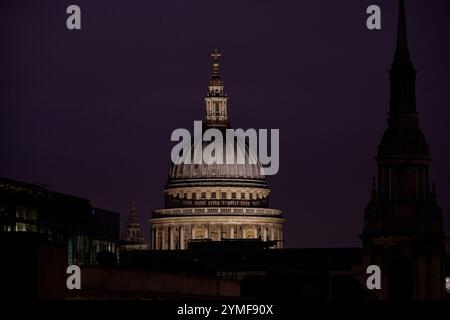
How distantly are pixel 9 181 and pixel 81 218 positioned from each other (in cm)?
2244

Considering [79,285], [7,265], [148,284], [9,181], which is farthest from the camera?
[9,181]

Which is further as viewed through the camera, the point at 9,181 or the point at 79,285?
the point at 9,181

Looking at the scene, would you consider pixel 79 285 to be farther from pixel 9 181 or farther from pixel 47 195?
pixel 47 195

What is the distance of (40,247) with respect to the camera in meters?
80.1

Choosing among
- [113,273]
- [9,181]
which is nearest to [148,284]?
[113,273]
